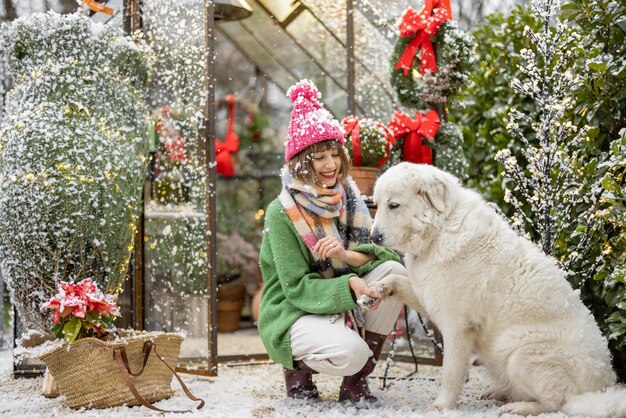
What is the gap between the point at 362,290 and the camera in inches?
126

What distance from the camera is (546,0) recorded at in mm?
3816

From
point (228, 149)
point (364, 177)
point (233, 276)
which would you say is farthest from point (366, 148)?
point (233, 276)

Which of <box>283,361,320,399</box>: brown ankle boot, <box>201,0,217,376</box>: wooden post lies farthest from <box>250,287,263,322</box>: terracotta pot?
<box>283,361,320,399</box>: brown ankle boot

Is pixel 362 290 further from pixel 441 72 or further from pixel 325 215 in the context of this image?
pixel 441 72

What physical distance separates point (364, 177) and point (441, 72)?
0.85 meters

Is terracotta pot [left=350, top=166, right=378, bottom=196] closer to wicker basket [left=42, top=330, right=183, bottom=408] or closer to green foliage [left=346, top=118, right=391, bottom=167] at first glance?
green foliage [left=346, top=118, right=391, bottom=167]

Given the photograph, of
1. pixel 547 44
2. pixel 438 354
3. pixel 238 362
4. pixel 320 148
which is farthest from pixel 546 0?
pixel 238 362

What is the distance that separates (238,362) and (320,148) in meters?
2.02

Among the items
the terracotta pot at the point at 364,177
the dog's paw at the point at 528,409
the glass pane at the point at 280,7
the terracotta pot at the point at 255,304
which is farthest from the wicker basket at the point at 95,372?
the terracotta pot at the point at 255,304

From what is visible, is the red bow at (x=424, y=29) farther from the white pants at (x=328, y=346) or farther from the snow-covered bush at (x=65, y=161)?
the white pants at (x=328, y=346)

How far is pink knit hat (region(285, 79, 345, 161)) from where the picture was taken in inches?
135

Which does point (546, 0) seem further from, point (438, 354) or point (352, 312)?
point (438, 354)

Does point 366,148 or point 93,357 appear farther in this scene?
point 366,148

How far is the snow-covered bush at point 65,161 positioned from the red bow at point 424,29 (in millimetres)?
1626
